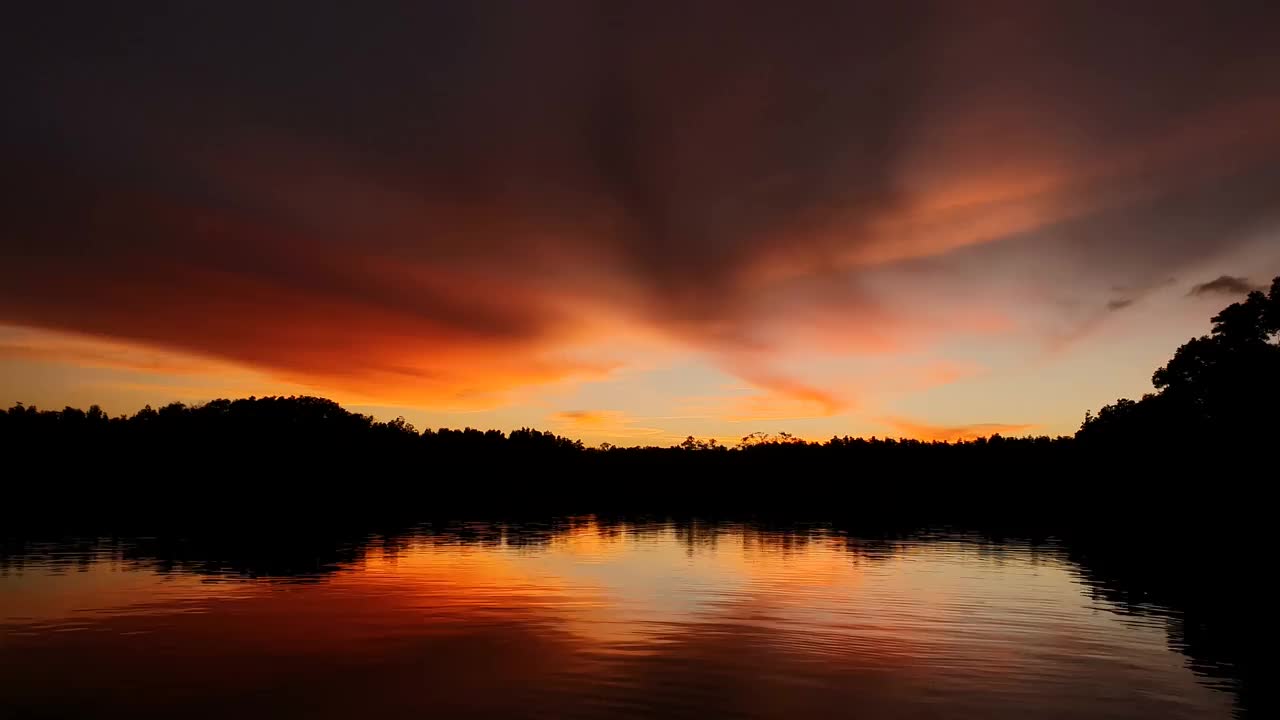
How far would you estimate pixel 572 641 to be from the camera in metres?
30.3

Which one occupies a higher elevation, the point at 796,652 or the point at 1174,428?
the point at 1174,428

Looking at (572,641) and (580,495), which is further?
(580,495)

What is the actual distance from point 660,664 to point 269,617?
19.0 m

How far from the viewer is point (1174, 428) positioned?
274 feet

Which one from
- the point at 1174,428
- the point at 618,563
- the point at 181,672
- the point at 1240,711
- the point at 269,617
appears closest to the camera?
the point at 1240,711

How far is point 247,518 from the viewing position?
10588 centimetres

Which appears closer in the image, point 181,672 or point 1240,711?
point 1240,711

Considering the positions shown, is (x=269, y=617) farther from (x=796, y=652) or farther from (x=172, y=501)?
(x=172, y=501)

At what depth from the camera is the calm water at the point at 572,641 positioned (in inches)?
880

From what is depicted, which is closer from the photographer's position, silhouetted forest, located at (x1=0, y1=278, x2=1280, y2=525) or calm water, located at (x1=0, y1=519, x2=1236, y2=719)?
calm water, located at (x1=0, y1=519, x2=1236, y2=719)

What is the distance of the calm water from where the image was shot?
2236 cm

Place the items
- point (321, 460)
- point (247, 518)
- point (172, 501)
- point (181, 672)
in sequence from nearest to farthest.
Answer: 1. point (181, 672)
2. point (247, 518)
3. point (172, 501)
4. point (321, 460)

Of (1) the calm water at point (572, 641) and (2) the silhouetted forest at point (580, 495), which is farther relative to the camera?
(2) the silhouetted forest at point (580, 495)

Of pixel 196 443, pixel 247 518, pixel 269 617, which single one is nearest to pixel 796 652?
pixel 269 617
